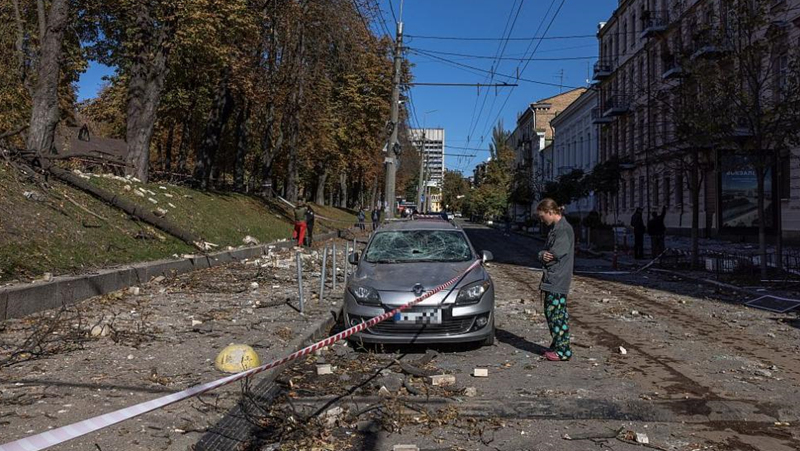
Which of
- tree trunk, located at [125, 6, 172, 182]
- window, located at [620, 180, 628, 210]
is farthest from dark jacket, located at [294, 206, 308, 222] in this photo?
Answer: window, located at [620, 180, 628, 210]

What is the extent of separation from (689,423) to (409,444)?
2.16 m

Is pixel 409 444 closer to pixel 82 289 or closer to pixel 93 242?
pixel 82 289

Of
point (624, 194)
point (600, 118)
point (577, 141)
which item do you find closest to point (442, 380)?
point (624, 194)

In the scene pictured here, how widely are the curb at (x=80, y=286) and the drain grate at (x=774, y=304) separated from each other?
35.1 ft

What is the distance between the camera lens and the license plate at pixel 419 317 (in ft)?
22.2

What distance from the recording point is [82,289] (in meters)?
9.08

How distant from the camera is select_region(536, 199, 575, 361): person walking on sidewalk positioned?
6.46 meters

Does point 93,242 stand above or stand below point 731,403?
above

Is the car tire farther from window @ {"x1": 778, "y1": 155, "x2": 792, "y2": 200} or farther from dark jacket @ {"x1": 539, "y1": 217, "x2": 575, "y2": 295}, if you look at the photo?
window @ {"x1": 778, "y1": 155, "x2": 792, "y2": 200}

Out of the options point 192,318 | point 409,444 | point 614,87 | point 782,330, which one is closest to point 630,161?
point 614,87

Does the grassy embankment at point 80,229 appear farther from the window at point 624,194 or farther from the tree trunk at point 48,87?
the window at point 624,194

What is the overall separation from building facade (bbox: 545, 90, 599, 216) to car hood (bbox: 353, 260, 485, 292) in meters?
40.0

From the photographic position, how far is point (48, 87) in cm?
1401

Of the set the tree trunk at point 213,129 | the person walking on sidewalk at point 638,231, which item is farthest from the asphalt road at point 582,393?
the tree trunk at point 213,129
